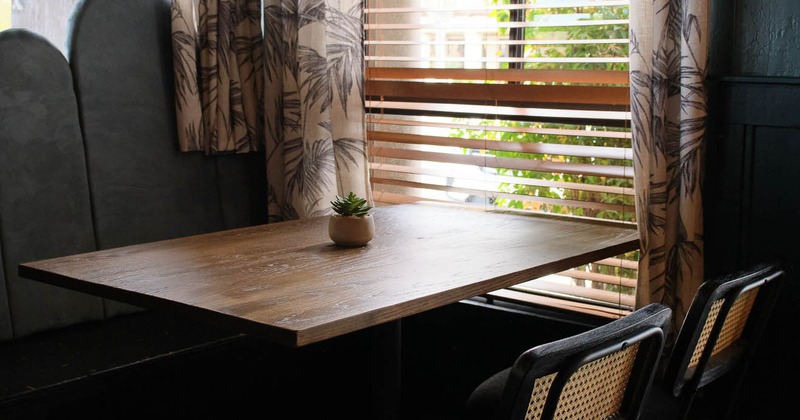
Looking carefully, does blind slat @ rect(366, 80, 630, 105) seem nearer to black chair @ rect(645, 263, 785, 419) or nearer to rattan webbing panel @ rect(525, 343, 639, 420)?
black chair @ rect(645, 263, 785, 419)

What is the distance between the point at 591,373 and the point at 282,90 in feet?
6.43

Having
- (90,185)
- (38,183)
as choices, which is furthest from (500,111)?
(38,183)

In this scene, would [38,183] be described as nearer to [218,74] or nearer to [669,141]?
[218,74]

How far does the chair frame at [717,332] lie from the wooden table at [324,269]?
15.3 inches

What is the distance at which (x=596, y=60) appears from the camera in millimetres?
2830

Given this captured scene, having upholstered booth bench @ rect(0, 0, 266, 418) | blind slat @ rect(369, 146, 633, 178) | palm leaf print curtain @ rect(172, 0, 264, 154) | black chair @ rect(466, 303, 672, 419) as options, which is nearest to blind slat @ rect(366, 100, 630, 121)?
blind slat @ rect(369, 146, 633, 178)

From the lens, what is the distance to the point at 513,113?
304 cm

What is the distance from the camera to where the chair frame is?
1.85m

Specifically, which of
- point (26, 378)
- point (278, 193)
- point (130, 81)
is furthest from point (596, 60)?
point (26, 378)

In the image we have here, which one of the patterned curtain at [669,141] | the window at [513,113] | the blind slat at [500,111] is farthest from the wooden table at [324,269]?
the blind slat at [500,111]

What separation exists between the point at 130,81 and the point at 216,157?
0.41 meters

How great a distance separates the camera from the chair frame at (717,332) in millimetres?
1853

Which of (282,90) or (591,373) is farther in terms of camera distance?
(282,90)

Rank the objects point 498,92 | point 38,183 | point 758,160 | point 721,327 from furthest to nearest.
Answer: point 498,92
point 38,183
point 758,160
point 721,327
